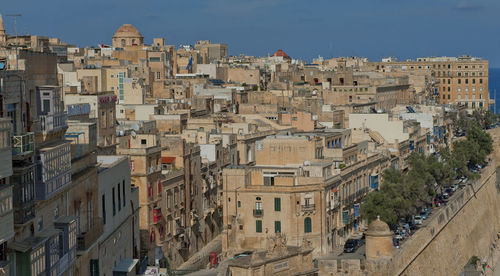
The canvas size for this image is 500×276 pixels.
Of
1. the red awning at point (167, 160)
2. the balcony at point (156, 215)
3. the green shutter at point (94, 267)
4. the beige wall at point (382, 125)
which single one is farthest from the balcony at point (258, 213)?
the beige wall at point (382, 125)

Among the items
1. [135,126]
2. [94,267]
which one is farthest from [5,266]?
[135,126]

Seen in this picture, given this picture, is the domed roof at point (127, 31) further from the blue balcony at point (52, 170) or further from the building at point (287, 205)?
the blue balcony at point (52, 170)

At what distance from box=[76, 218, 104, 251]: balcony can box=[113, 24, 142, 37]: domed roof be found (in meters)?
75.1

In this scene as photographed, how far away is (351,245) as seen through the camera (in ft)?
153

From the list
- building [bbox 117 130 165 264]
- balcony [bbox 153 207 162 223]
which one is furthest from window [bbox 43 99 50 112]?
balcony [bbox 153 207 162 223]

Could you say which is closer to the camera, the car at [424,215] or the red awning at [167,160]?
the red awning at [167,160]

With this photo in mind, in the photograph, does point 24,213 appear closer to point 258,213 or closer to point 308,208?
point 258,213

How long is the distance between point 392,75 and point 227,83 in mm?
21383

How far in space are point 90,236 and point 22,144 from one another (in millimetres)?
6155

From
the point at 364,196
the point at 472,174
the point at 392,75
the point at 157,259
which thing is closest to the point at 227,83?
the point at 392,75

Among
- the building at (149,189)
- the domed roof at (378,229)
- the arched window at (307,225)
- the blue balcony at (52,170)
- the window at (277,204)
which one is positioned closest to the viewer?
the blue balcony at (52,170)

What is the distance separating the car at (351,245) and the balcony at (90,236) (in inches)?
804

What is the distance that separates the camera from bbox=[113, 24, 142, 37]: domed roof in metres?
101

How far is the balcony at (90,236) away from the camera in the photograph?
24.9 m
